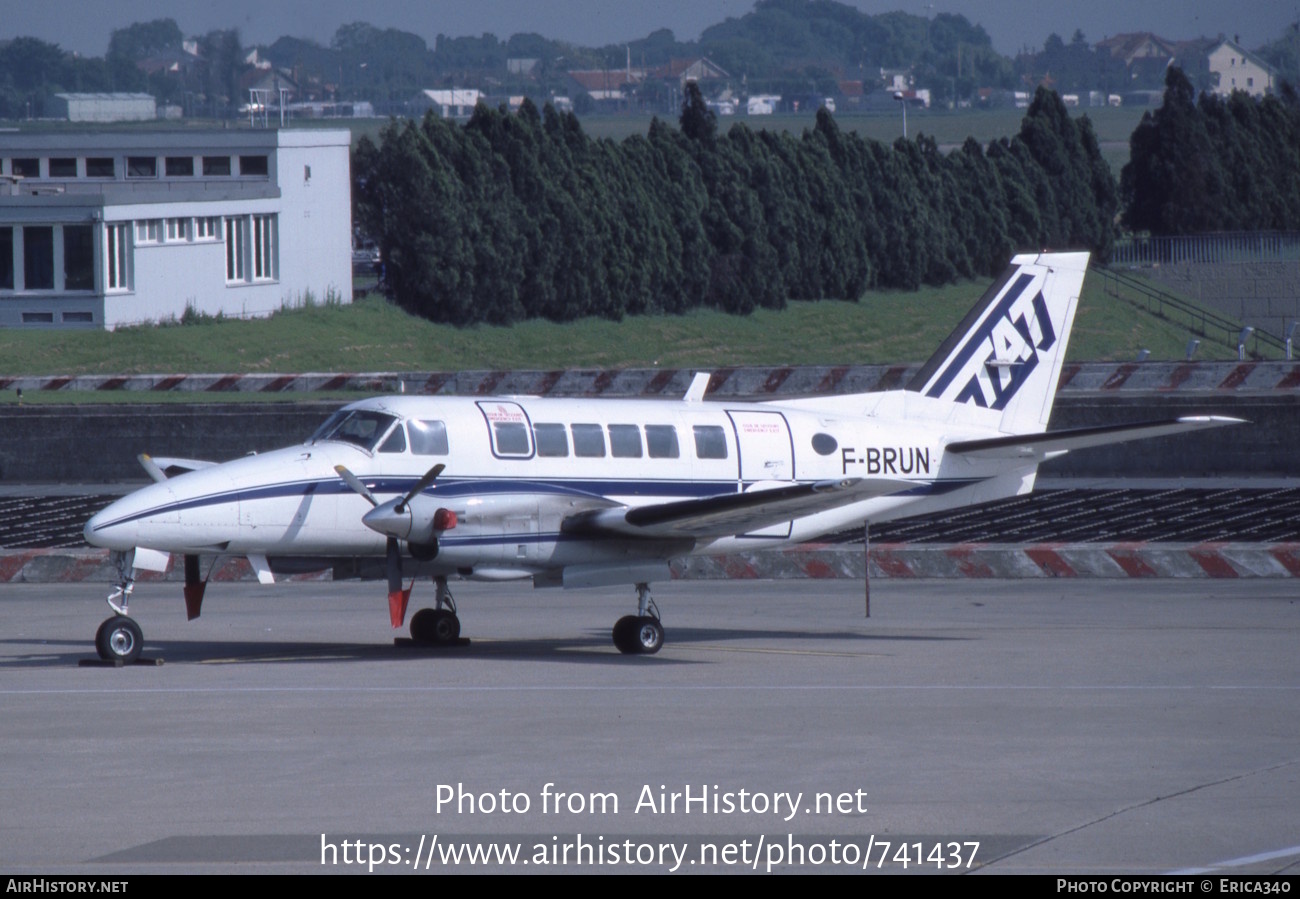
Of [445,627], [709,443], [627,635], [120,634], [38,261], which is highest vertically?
[38,261]

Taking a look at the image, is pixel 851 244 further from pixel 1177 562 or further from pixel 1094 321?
pixel 1177 562

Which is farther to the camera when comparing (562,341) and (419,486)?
(562,341)

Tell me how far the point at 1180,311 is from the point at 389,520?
70.8 m

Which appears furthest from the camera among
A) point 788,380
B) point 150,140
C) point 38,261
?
point 150,140

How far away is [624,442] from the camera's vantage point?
58.9 feet

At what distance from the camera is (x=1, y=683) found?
15.4 m

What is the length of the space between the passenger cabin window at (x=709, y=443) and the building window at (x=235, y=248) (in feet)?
153

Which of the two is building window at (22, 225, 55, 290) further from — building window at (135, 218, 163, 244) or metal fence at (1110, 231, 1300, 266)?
metal fence at (1110, 231, 1300, 266)

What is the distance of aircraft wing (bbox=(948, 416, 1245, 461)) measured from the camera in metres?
17.2

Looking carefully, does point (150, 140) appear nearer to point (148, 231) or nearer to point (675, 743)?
point (148, 231)

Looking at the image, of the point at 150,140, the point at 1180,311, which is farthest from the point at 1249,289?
the point at 150,140
